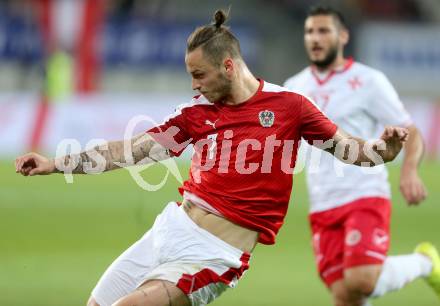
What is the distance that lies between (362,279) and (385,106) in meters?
1.32

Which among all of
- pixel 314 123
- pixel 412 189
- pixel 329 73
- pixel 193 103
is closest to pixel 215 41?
pixel 193 103

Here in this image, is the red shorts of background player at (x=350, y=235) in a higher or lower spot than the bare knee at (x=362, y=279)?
higher

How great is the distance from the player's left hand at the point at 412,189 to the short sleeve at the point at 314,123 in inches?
59.9

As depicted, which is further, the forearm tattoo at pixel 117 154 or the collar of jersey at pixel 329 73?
the collar of jersey at pixel 329 73

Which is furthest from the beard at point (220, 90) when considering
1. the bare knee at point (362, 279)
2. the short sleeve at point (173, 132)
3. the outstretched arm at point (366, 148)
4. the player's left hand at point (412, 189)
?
the bare knee at point (362, 279)

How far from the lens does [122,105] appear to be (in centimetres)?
2031

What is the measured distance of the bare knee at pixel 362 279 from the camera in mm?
7152

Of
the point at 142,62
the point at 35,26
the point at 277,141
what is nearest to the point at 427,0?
the point at 142,62

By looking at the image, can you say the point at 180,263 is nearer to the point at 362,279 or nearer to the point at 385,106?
A: the point at 362,279

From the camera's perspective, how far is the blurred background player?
23.7 ft

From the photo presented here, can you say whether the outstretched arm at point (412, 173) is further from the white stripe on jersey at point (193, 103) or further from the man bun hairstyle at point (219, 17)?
the man bun hairstyle at point (219, 17)

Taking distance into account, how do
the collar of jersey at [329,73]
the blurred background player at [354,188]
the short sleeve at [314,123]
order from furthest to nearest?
the collar of jersey at [329,73] → the blurred background player at [354,188] → the short sleeve at [314,123]

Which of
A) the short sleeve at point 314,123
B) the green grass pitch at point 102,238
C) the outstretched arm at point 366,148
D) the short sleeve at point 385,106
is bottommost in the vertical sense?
the green grass pitch at point 102,238

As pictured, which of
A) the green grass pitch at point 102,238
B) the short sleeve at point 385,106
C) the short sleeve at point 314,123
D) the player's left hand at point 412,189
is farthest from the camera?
the green grass pitch at point 102,238
